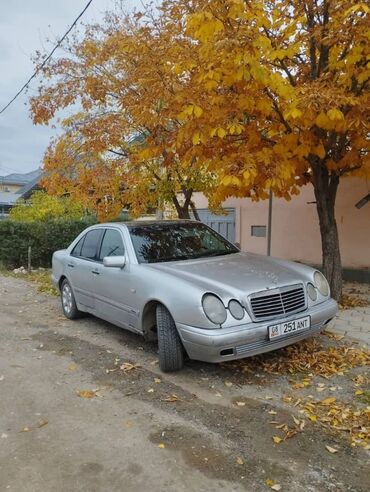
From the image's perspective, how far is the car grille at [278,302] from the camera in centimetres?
409

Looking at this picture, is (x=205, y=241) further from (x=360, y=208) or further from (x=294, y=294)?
(x=360, y=208)

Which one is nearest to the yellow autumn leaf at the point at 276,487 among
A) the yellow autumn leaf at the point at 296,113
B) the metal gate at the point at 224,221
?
the yellow autumn leaf at the point at 296,113

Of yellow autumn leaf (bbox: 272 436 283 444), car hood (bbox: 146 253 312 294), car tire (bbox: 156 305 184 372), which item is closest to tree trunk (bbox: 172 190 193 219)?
car hood (bbox: 146 253 312 294)

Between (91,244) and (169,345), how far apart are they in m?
2.45

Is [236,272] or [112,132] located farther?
[112,132]

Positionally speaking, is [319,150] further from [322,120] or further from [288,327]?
[288,327]

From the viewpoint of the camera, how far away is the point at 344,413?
3.49 m

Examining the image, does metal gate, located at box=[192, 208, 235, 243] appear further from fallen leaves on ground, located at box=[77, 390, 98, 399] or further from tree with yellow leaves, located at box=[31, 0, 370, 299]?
fallen leaves on ground, located at box=[77, 390, 98, 399]

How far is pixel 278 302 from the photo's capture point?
13.9 feet

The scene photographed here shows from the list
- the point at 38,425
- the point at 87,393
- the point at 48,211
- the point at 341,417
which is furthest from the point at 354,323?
the point at 48,211

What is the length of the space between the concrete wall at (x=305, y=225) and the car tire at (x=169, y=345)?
6.08 m

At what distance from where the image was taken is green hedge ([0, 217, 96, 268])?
12930mm

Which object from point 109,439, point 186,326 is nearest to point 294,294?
point 186,326

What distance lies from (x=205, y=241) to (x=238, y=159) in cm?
111
